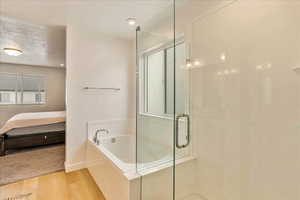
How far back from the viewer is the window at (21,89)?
5348mm

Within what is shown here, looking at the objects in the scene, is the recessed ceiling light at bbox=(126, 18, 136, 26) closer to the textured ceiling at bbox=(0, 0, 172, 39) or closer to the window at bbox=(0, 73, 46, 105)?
the textured ceiling at bbox=(0, 0, 172, 39)

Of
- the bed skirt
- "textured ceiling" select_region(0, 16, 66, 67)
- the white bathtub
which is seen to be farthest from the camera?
the bed skirt

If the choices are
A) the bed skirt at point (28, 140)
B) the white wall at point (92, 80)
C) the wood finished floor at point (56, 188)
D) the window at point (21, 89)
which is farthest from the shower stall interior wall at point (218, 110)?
the window at point (21, 89)

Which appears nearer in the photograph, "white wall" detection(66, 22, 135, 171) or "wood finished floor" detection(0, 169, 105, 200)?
"wood finished floor" detection(0, 169, 105, 200)

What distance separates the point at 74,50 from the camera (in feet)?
8.33

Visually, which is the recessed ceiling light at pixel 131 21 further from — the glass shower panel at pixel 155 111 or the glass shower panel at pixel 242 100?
the glass shower panel at pixel 242 100

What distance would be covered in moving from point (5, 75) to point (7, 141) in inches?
133

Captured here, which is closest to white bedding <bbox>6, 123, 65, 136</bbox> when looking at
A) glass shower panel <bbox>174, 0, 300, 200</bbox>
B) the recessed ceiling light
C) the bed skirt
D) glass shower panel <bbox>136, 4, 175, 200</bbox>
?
the bed skirt

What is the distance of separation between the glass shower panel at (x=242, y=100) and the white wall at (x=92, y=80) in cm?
146

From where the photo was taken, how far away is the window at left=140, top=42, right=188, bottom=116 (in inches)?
75.3

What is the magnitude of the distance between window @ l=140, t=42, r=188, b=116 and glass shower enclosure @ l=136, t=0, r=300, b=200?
0.01 m

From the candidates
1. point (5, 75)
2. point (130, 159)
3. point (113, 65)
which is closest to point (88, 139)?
point (130, 159)

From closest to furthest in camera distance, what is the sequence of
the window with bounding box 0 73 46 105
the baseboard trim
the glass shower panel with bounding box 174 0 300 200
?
the glass shower panel with bounding box 174 0 300 200 < the baseboard trim < the window with bounding box 0 73 46 105

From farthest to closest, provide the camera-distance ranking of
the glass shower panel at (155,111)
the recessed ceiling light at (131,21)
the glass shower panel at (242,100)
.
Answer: the recessed ceiling light at (131,21) < the glass shower panel at (155,111) < the glass shower panel at (242,100)
